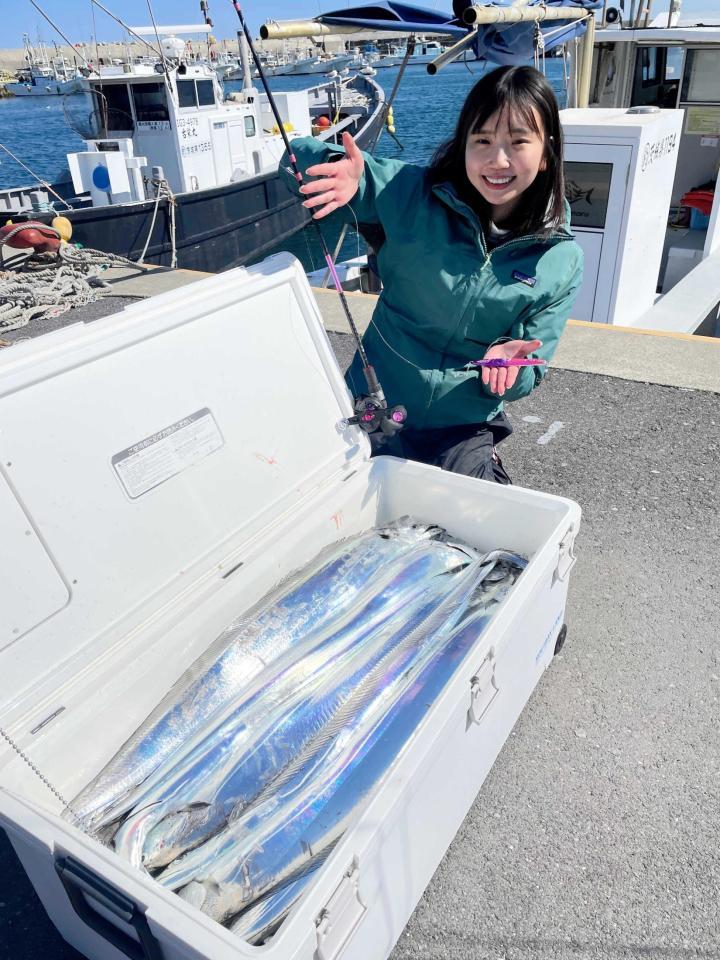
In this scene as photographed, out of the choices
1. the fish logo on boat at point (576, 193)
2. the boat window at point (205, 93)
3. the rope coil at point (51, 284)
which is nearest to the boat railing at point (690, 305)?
the fish logo on boat at point (576, 193)

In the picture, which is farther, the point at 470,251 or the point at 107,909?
the point at 470,251

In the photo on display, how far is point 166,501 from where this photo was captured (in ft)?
6.63

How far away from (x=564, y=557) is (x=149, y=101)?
1344cm

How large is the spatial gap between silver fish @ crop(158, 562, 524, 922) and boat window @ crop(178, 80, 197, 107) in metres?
13.4

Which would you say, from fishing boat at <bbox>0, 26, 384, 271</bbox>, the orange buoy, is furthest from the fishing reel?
fishing boat at <bbox>0, 26, 384, 271</bbox>

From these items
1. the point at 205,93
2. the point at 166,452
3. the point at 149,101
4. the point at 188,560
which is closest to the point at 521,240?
the point at 166,452

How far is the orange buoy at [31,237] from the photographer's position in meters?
7.30

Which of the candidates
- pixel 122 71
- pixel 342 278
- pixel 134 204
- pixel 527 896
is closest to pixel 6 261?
pixel 342 278

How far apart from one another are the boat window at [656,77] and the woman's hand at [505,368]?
7.08 m

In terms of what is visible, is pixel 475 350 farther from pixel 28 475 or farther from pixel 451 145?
pixel 28 475

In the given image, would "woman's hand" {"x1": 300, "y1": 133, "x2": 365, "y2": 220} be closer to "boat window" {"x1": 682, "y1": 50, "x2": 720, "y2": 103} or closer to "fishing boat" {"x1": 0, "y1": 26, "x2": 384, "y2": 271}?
"boat window" {"x1": 682, "y1": 50, "x2": 720, "y2": 103}

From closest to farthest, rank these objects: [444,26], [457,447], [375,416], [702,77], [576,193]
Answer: [375,416], [457,447], [444,26], [576,193], [702,77]

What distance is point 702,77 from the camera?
25.1 feet

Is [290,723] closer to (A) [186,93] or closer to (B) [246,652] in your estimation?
(B) [246,652]
